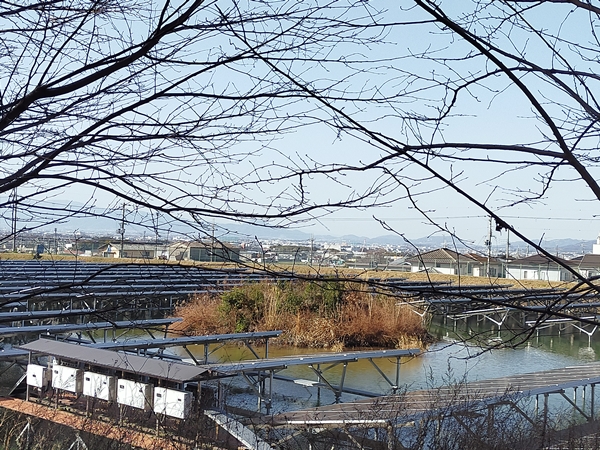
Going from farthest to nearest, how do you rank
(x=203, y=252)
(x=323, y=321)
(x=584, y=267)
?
(x=323, y=321) → (x=584, y=267) → (x=203, y=252)

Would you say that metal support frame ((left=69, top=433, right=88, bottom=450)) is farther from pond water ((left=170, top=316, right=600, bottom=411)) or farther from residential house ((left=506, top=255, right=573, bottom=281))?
residential house ((left=506, top=255, right=573, bottom=281))

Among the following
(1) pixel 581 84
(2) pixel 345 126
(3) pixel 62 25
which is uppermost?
A: (3) pixel 62 25

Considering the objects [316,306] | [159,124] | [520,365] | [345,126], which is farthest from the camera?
[316,306]

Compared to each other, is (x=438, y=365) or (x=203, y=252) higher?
(x=203, y=252)

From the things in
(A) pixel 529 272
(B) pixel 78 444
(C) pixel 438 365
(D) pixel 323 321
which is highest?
(A) pixel 529 272

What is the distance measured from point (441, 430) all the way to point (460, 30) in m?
3.95

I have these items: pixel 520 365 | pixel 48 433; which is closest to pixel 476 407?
pixel 48 433

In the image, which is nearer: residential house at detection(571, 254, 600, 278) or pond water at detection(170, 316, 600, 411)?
residential house at detection(571, 254, 600, 278)

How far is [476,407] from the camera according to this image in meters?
5.66

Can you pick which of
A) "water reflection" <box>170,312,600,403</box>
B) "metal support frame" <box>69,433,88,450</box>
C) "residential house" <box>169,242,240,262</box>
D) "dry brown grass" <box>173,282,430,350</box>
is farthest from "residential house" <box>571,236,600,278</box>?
"dry brown grass" <box>173,282,430,350</box>

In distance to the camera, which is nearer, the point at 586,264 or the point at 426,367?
the point at 586,264

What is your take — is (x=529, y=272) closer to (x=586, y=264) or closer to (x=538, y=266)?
(x=586, y=264)

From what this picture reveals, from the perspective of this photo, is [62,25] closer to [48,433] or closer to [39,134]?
[39,134]

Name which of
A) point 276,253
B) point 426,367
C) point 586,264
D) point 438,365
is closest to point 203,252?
point 276,253
